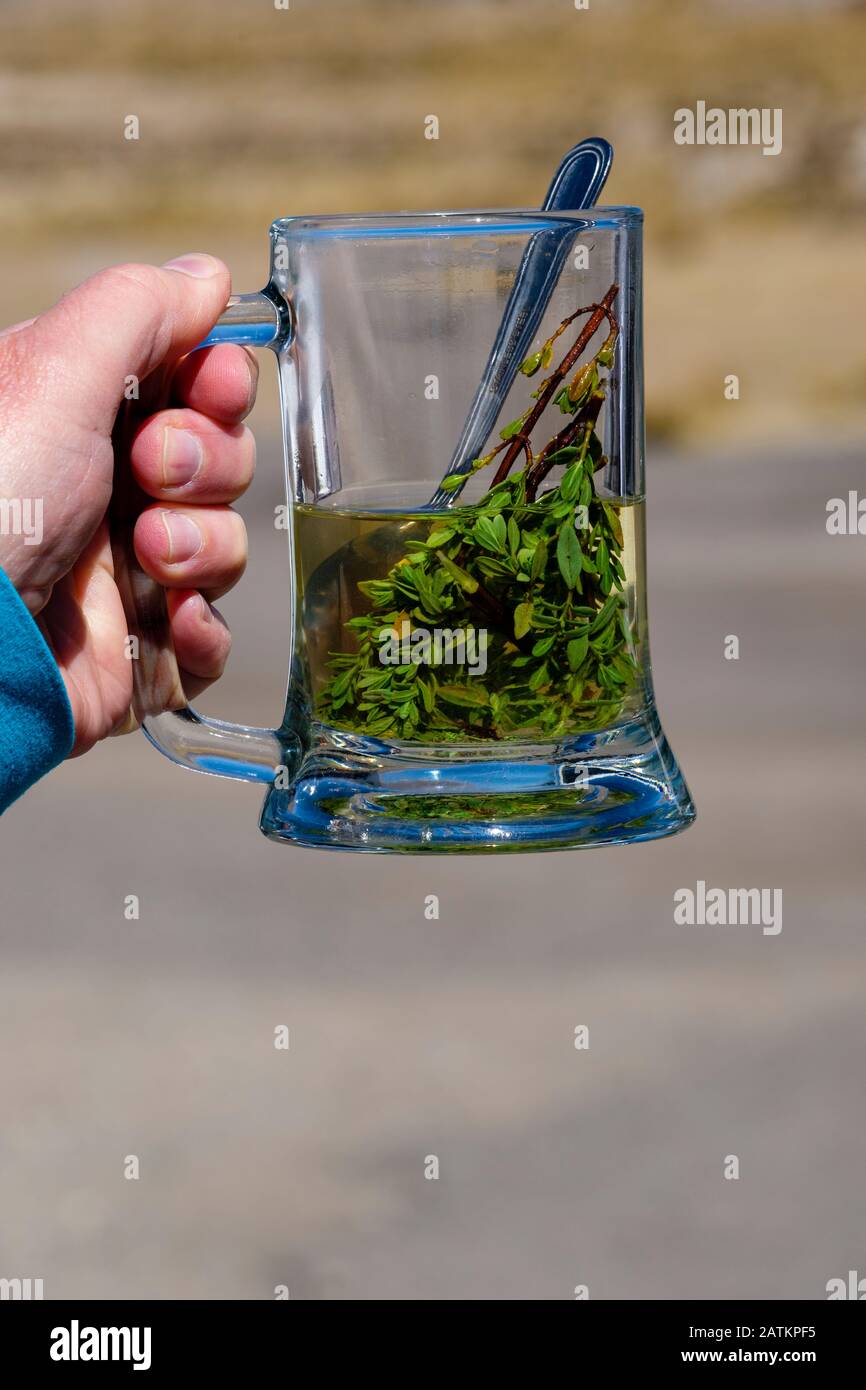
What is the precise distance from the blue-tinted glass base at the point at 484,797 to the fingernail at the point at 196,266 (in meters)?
0.31

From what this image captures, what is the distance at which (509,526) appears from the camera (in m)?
0.96

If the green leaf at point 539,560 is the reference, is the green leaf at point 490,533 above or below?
above

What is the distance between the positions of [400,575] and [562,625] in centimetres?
9

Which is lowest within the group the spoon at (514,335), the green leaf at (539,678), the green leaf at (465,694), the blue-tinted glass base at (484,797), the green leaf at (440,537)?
the blue-tinted glass base at (484,797)

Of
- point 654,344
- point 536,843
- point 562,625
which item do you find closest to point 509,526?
point 562,625

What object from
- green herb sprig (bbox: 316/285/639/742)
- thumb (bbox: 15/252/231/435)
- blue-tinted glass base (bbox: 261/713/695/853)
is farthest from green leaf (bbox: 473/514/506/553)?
thumb (bbox: 15/252/231/435)

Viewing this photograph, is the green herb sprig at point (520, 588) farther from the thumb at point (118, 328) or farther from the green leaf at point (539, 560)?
the thumb at point (118, 328)

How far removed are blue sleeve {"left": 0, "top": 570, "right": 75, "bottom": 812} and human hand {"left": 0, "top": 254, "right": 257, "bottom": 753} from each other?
9 centimetres

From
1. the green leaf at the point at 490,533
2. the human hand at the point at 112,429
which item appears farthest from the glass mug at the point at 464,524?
the human hand at the point at 112,429

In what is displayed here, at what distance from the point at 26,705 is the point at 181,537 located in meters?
0.17

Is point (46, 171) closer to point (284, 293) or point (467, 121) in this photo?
point (467, 121)

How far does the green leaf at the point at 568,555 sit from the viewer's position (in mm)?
962

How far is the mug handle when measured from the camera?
103 centimetres

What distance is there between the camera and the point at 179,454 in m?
1.19
